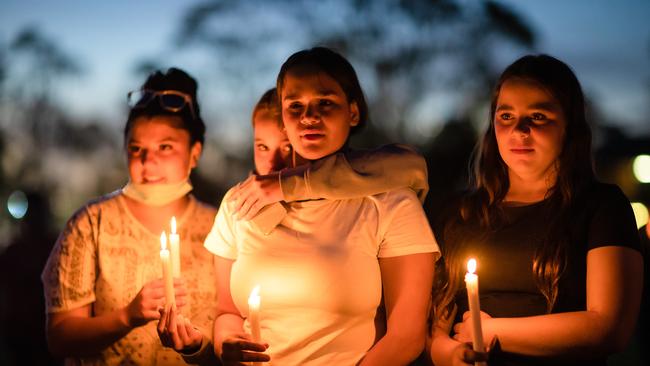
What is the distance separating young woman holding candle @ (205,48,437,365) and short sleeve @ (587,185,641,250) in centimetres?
67

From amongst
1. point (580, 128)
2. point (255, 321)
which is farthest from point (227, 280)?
point (580, 128)

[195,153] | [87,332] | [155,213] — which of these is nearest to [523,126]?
[195,153]

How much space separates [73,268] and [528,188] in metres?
2.32

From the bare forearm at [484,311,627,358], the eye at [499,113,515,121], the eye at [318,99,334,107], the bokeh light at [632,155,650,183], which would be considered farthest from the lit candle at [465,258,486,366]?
the bokeh light at [632,155,650,183]

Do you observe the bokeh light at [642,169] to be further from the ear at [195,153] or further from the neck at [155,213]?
the neck at [155,213]

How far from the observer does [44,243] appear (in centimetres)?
703

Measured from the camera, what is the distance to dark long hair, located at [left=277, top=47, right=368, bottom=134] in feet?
11.0

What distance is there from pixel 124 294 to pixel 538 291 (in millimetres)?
2100

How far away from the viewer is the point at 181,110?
4.09 metres

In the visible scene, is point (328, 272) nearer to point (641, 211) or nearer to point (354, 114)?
point (354, 114)

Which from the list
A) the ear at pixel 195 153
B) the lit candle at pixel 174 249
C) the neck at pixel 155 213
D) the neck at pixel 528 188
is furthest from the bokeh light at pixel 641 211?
the lit candle at pixel 174 249

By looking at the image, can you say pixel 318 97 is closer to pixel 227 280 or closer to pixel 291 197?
pixel 291 197

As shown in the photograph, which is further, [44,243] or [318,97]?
[44,243]

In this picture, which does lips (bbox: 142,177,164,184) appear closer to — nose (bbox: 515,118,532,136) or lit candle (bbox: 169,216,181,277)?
lit candle (bbox: 169,216,181,277)
